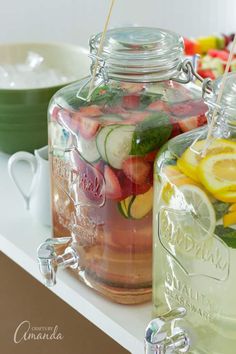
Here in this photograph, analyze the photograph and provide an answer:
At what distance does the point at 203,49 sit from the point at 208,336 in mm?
992

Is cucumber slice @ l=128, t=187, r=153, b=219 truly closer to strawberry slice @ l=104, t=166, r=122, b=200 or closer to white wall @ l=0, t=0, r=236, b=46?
strawberry slice @ l=104, t=166, r=122, b=200

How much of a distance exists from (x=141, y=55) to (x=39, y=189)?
0.26m

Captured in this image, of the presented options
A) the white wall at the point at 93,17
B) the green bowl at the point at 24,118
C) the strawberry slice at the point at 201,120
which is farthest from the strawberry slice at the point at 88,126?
the white wall at the point at 93,17

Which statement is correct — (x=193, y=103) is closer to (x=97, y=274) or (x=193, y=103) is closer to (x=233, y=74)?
(x=233, y=74)

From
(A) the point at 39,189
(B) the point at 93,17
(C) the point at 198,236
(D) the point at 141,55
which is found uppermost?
(D) the point at 141,55

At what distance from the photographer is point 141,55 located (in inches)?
28.8

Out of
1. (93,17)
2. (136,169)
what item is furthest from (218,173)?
(93,17)

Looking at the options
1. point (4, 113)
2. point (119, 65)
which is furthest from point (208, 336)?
point (4, 113)

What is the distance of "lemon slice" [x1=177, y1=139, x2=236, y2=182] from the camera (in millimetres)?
637

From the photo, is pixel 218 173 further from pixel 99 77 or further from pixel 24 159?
pixel 24 159

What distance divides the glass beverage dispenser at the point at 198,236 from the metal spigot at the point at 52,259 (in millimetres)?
128

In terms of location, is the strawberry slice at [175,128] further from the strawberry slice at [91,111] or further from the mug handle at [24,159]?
the mug handle at [24,159]

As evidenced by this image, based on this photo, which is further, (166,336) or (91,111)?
(91,111)

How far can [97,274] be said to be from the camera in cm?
78
